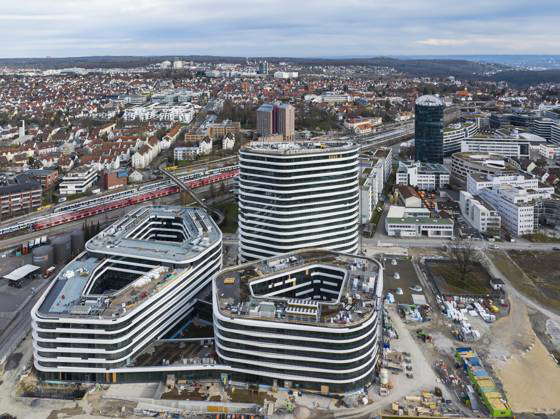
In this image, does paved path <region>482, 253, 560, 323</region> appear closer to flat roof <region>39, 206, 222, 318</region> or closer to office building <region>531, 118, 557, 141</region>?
flat roof <region>39, 206, 222, 318</region>

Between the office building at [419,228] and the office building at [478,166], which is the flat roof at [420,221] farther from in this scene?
the office building at [478,166]

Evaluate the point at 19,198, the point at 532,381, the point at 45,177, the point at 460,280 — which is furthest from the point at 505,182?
the point at 45,177

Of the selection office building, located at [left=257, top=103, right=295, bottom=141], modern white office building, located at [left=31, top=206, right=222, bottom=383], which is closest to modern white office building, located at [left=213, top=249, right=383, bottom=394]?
modern white office building, located at [left=31, top=206, right=222, bottom=383]

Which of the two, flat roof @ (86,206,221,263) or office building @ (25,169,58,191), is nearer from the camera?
flat roof @ (86,206,221,263)

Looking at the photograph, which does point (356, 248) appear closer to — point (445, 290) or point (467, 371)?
point (445, 290)

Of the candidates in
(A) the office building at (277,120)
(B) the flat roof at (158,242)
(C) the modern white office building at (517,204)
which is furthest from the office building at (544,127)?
(B) the flat roof at (158,242)

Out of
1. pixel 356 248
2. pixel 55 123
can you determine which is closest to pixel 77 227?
pixel 356 248
